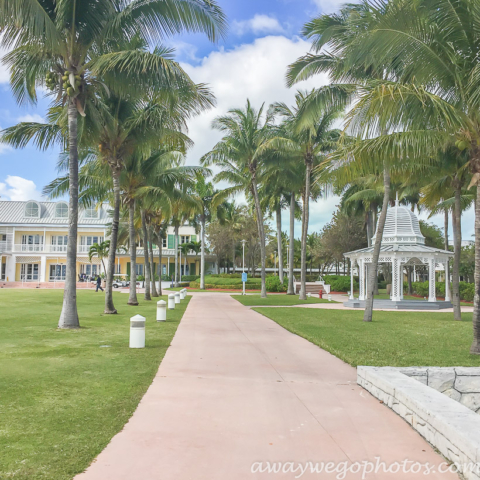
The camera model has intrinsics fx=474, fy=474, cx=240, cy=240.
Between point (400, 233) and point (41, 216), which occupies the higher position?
point (41, 216)

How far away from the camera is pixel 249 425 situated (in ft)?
16.8

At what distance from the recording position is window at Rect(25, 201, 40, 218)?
57125mm

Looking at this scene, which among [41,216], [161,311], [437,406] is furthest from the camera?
[41,216]

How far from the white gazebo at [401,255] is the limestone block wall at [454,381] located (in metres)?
18.1

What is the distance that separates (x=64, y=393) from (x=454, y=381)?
18.1 feet

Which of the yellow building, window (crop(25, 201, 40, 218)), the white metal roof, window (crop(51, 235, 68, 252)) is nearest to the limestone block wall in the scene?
the yellow building

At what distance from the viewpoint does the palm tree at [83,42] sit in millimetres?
11891

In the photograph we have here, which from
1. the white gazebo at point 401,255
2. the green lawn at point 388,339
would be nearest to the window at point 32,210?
the white gazebo at point 401,255

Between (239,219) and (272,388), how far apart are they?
53.9 metres

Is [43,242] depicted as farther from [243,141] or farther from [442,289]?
[442,289]

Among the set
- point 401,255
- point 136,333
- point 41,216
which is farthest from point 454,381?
point 41,216

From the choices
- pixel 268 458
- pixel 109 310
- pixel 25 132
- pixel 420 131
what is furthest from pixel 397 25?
pixel 109 310

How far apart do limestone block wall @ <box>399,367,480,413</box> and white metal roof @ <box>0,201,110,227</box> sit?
53.2m

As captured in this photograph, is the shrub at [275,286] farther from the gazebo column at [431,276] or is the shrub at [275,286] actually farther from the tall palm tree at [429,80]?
the tall palm tree at [429,80]
